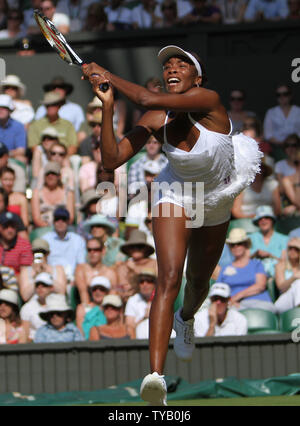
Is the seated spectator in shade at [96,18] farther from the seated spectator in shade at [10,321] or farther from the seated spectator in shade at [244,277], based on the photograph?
the seated spectator in shade at [10,321]

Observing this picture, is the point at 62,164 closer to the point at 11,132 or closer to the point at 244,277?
the point at 11,132

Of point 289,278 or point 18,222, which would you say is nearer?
point 289,278

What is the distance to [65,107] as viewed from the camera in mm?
11367

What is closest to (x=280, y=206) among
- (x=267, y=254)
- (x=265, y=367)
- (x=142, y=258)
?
(x=267, y=254)

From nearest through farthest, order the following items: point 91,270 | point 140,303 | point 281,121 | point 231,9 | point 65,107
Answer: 1. point 140,303
2. point 91,270
3. point 281,121
4. point 65,107
5. point 231,9

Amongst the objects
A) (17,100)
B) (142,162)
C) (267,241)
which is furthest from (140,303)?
(17,100)

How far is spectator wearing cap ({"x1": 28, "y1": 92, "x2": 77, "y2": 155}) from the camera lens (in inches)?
432

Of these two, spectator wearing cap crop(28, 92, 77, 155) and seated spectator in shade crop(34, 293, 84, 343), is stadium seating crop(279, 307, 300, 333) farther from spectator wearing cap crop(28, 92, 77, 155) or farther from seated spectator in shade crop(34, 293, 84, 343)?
spectator wearing cap crop(28, 92, 77, 155)

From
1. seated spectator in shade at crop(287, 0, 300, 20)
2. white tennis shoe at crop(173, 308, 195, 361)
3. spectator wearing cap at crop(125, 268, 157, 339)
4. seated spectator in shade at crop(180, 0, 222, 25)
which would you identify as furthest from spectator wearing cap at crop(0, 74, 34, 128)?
white tennis shoe at crop(173, 308, 195, 361)

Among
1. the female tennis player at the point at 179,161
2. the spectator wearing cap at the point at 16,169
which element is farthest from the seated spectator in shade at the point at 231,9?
the female tennis player at the point at 179,161

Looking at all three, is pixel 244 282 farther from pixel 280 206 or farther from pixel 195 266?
pixel 195 266

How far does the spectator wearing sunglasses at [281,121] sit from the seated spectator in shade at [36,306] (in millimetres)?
3073

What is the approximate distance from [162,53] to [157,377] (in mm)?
1814

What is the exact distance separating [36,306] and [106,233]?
3.94ft
